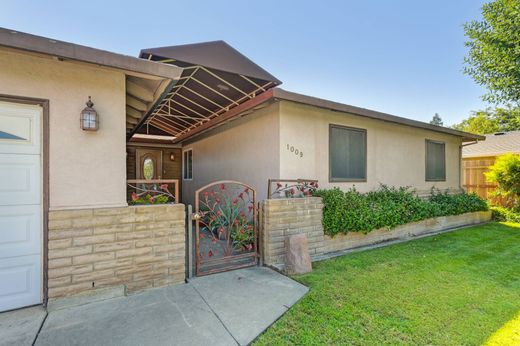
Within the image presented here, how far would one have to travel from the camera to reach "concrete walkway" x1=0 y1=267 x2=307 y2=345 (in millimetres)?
2506

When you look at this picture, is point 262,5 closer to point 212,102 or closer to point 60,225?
point 212,102

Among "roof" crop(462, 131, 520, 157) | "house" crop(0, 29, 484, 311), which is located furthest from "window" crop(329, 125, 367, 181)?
"roof" crop(462, 131, 520, 157)

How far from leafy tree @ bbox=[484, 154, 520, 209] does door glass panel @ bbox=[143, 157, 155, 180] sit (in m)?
14.8

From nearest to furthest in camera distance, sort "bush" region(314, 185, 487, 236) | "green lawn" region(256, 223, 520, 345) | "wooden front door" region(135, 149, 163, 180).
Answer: "green lawn" region(256, 223, 520, 345), "bush" region(314, 185, 487, 236), "wooden front door" region(135, 149, 163, 180)

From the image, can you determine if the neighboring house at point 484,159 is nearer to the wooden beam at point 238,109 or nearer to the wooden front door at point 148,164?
the wooden beam at point 238,109

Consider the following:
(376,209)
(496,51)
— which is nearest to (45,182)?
(376,209)

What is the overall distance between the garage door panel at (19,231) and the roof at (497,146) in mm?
19293

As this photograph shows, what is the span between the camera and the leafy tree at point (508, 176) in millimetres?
Result: 9570

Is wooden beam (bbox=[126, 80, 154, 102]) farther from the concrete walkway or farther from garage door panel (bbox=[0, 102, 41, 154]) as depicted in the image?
the concrete walkway

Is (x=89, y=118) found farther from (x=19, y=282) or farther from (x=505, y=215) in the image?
(x=505, y=215)

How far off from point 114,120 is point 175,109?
4.71 m

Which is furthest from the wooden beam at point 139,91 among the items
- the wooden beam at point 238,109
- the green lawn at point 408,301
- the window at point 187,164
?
the window at point 187,164

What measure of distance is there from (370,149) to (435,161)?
3876mm

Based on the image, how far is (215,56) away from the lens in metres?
A: 5.32
